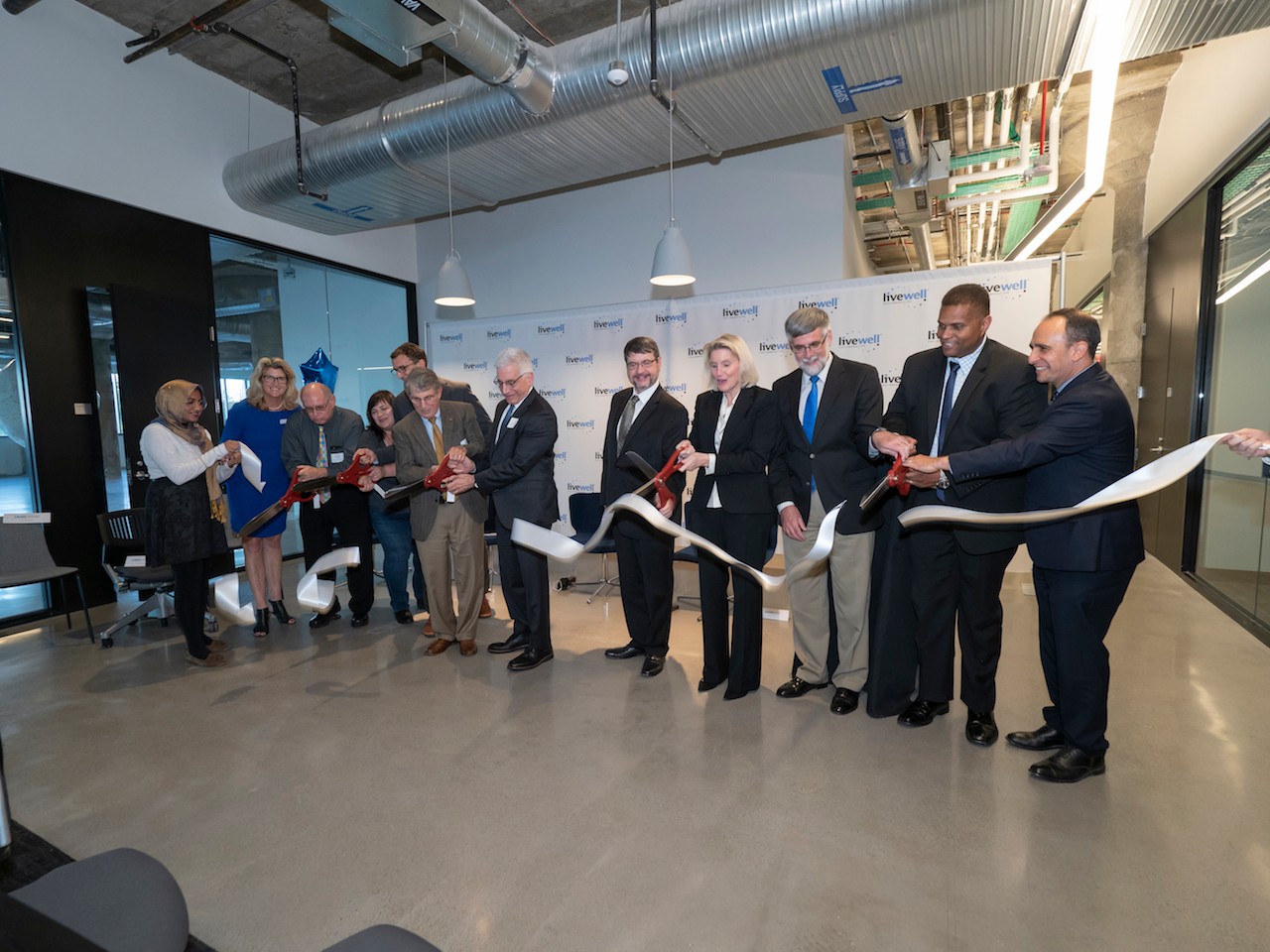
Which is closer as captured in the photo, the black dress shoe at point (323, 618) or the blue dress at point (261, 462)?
the blue dress at point (261, 462)

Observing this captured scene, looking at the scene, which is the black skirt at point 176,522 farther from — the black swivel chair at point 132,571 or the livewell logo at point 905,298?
the livewell logo at point 905,298

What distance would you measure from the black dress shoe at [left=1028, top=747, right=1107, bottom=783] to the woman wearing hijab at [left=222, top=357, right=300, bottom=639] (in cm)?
441

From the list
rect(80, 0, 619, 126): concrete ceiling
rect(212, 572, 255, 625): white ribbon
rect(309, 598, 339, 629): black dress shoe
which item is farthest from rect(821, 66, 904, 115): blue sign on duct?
rect(309, 598, 339, 629): black dress shoe

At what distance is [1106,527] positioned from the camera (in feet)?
7.55

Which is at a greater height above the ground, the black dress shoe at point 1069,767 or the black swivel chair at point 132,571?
the black swivel chair at point 132,571

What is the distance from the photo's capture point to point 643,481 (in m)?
3.42

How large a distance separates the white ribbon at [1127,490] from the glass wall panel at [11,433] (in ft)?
19.5

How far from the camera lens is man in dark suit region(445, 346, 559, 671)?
3658mm

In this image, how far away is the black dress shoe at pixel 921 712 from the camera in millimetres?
2924

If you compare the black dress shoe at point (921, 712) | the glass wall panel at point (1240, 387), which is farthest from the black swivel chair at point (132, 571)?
the glass wall panel at point (1240, 387)

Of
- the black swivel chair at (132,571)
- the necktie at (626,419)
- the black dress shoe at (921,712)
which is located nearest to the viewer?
the black dress shoe at (921,712)

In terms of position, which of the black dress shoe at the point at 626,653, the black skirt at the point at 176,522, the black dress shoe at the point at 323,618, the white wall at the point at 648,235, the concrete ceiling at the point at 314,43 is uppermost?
the concrete ceiling at the point at 314,43

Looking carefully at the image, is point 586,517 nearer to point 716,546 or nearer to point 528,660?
point 528,660

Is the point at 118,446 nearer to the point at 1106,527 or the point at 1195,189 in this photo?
the point at 1106,527
